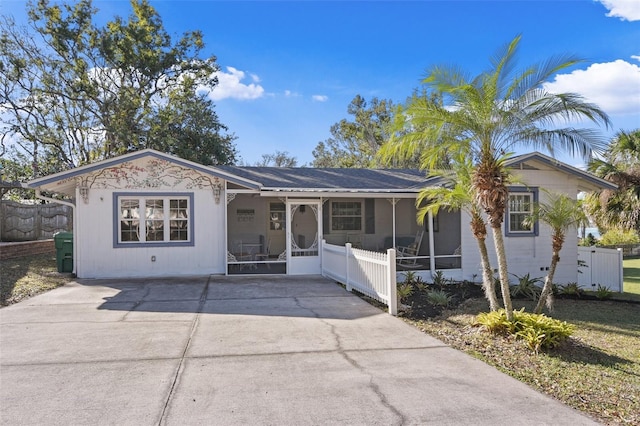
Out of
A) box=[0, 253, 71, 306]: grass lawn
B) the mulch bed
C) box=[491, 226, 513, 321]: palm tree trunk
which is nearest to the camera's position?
box=[491, 226, 513, 321]: palm tree trunk

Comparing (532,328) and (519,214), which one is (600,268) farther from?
(532,328)

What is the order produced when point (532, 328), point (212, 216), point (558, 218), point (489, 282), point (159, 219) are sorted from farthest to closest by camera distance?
point (212, 216)
point (159, 219)
point (558, 218)
point (489, 282)
point (532, 328)

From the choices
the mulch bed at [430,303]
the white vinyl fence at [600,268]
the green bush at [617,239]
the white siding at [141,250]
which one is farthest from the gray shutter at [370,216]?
the green bush at [617,239]

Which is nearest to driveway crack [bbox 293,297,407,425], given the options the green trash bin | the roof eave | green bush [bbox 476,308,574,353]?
green bush [bbox 476,308,574,353]

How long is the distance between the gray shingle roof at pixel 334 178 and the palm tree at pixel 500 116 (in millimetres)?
5891

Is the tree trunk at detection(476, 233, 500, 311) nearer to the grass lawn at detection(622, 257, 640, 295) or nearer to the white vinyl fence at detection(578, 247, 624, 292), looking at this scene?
the white vinyl fence at detection(578, 247, 624, 292)

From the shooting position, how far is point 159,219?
40.4 ft

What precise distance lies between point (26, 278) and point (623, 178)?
22.0m

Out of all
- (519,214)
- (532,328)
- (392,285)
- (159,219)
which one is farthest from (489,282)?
(159,219)

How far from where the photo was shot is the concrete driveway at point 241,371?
3.78 m

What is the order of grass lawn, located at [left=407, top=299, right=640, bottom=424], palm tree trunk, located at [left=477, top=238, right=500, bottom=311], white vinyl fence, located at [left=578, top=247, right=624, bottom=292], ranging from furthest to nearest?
white vinyl fence, located at [left=578, top=247, right=624, bottom=292] < palm tree trunk, located at [left=477, top=238, right=500, bottom=311] < grass lawn, located at [left=407, top=299, right=640, bottom=424]

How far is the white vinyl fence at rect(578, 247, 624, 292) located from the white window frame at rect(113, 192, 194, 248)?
11899mm

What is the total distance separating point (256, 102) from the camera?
28594 mm

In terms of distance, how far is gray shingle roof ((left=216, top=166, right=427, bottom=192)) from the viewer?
13.2 metres
